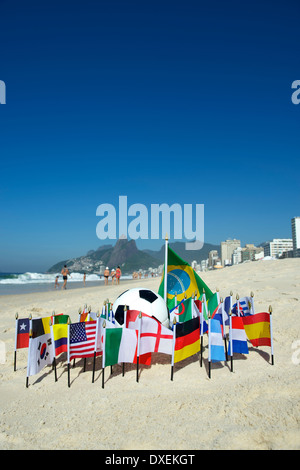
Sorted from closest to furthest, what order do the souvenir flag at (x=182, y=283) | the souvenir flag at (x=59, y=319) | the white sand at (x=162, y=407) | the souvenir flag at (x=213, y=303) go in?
the white sand at (x=162, y=407), the souvenir flag at (x=59, y=319), the souvenir flag at (x=213, y=303), the souvenir flag at (x=182, y=283)

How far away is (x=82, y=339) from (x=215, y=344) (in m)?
2.57

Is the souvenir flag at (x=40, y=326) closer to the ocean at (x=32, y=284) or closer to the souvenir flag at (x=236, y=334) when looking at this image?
the souvenir flag at (x=236, y=334)

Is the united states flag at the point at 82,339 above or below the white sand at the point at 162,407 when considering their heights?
above

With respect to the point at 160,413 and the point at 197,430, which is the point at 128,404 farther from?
the point at 197,430

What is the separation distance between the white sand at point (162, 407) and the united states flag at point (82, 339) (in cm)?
55

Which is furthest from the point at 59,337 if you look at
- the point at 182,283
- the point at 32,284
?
the point at 32,284

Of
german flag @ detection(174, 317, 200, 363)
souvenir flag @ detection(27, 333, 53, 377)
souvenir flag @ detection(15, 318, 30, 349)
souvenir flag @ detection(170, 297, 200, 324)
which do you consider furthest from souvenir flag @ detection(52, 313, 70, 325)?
souvenir flag @ detection(170, 297, 200, 324)

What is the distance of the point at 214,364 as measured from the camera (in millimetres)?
6367

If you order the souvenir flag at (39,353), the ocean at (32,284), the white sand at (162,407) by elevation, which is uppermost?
the souvenir flag at (39,353)

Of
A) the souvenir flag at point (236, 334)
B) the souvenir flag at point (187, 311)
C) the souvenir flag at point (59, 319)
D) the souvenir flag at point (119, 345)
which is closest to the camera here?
the souvenir flag at point (119, 345)

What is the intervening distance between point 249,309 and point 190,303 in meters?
1.49

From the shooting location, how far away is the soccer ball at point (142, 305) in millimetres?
6777

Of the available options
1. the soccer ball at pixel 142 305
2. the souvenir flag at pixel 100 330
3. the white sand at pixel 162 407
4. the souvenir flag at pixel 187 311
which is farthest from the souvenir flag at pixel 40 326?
the souvenir flag at pixel 187 311
